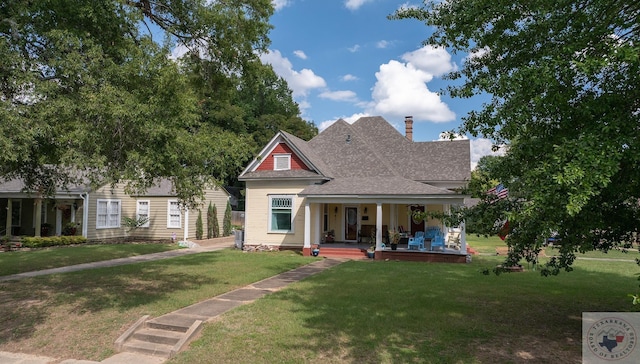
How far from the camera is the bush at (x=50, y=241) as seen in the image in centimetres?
2109

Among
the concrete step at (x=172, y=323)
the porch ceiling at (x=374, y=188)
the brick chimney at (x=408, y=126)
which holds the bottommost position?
the concrete step at (x=172, y=323)

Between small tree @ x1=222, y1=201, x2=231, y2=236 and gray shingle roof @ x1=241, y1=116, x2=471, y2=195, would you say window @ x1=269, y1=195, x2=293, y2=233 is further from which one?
small tree @ x1=222, y1=201, x2=231, y2=236

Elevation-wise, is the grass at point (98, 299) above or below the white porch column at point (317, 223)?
below

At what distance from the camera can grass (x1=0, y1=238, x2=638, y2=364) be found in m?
6.50

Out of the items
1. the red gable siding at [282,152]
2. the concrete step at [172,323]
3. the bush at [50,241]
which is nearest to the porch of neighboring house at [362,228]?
the red gable siding at [282,152]

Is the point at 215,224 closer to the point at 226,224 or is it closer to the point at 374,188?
the point at 226,224

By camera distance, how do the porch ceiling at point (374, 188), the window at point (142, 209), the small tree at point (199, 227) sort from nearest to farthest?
the porch ceiling at point (374, 188)
the small tree at point (199, 227)
the window at point (142, 209)

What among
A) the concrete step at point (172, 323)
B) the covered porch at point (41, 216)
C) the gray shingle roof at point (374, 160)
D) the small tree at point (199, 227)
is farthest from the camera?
the small tree at point (199, 227)

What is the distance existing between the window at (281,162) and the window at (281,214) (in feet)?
5.19

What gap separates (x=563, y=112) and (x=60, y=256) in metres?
20.0

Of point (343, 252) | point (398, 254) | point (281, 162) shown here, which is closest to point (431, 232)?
point (398, 254)

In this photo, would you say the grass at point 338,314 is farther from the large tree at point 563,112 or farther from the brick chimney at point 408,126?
the brick chimney at point 408,126

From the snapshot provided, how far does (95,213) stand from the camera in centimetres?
2467

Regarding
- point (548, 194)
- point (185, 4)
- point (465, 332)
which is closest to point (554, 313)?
point (465, 332)
